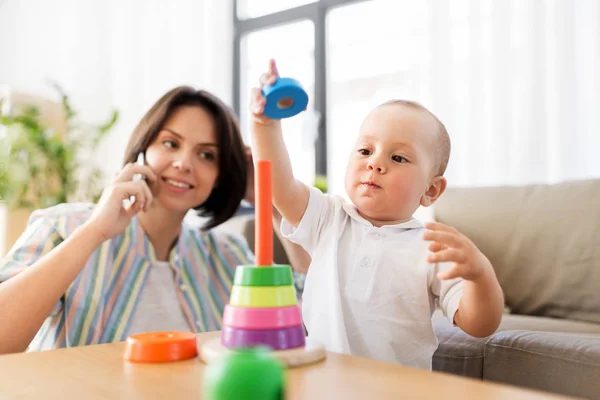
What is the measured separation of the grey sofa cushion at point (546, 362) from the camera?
1036mm

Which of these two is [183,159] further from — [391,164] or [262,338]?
[262,338]

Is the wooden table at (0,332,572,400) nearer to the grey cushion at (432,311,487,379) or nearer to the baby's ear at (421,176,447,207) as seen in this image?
the baby's ear at (421,176,447,207)

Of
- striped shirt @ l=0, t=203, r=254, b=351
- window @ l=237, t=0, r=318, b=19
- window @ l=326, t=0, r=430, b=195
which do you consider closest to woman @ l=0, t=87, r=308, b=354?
striped shirt @ l=0, t=203, r=254, b=351

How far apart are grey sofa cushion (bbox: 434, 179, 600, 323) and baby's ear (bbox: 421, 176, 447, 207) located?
0.76 meters

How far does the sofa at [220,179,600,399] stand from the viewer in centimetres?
116

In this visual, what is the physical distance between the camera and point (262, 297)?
2.12ft

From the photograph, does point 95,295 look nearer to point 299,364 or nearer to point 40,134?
point 299,364

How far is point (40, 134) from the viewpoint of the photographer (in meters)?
3.17

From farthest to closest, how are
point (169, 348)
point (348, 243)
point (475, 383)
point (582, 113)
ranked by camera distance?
point (582, 113)
point (348, 243)
point (169, 348)
point (475, 383)

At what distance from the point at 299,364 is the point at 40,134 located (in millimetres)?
2944

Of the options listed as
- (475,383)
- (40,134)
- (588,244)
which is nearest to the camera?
(475,383)

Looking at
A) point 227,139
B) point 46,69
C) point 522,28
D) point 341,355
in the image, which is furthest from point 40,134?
point 341,355

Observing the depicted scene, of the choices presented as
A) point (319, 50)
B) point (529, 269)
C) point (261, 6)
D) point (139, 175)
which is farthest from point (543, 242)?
point (261, 6)

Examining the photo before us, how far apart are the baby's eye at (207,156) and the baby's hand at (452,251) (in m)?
0.87
